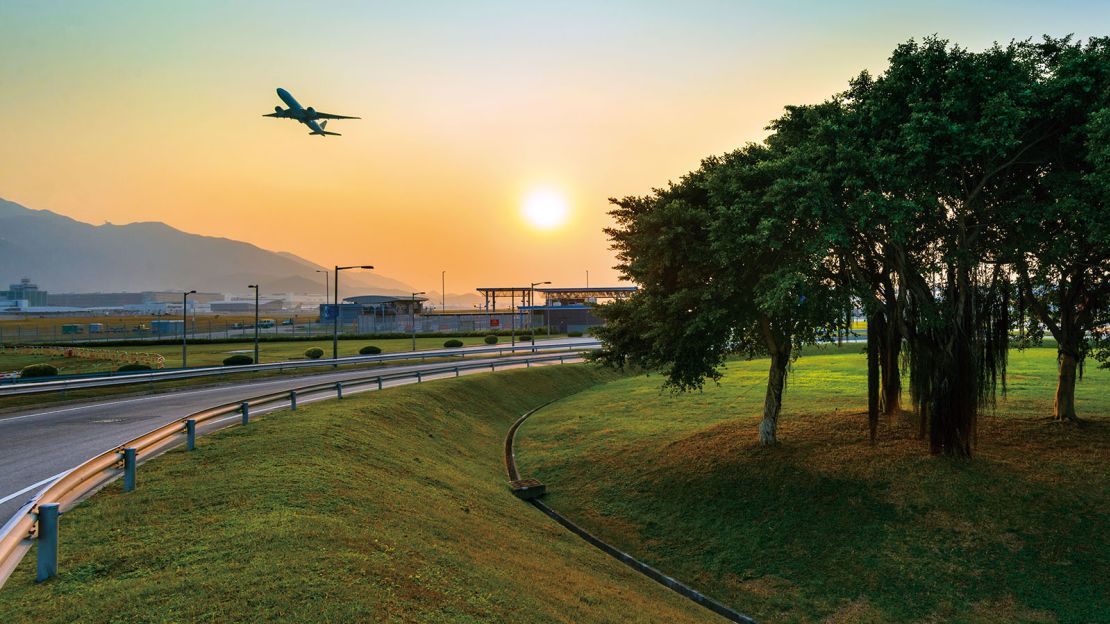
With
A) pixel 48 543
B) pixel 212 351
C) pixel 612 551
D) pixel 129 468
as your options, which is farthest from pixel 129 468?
pixel 212 351

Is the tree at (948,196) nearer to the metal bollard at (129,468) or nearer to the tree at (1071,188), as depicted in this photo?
the tree at (1071,188)

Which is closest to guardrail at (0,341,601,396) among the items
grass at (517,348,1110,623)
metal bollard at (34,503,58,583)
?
grass at (517,348,1110,623)

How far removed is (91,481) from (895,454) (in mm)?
22452

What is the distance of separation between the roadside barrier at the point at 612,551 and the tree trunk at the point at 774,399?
28.1ft

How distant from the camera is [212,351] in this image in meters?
61.1

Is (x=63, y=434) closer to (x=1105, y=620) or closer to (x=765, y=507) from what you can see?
(x=765, y=507)

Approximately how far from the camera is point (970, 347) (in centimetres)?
1736

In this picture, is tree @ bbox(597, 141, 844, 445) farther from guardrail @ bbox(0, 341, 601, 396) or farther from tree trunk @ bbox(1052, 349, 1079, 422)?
guardrail @ bbox(0, 341, 601, 396)

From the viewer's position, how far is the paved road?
14008 mm

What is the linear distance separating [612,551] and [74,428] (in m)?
20.0

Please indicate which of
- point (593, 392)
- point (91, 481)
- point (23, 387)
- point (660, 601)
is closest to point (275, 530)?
point (91, 481)

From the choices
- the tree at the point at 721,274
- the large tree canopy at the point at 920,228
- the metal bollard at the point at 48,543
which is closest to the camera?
the metal bollard at the point at 48,543

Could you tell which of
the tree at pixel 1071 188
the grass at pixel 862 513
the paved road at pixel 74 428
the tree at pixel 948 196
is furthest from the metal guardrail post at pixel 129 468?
the tree at pixel 1071 188

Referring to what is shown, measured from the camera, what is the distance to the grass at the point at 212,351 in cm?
4591
